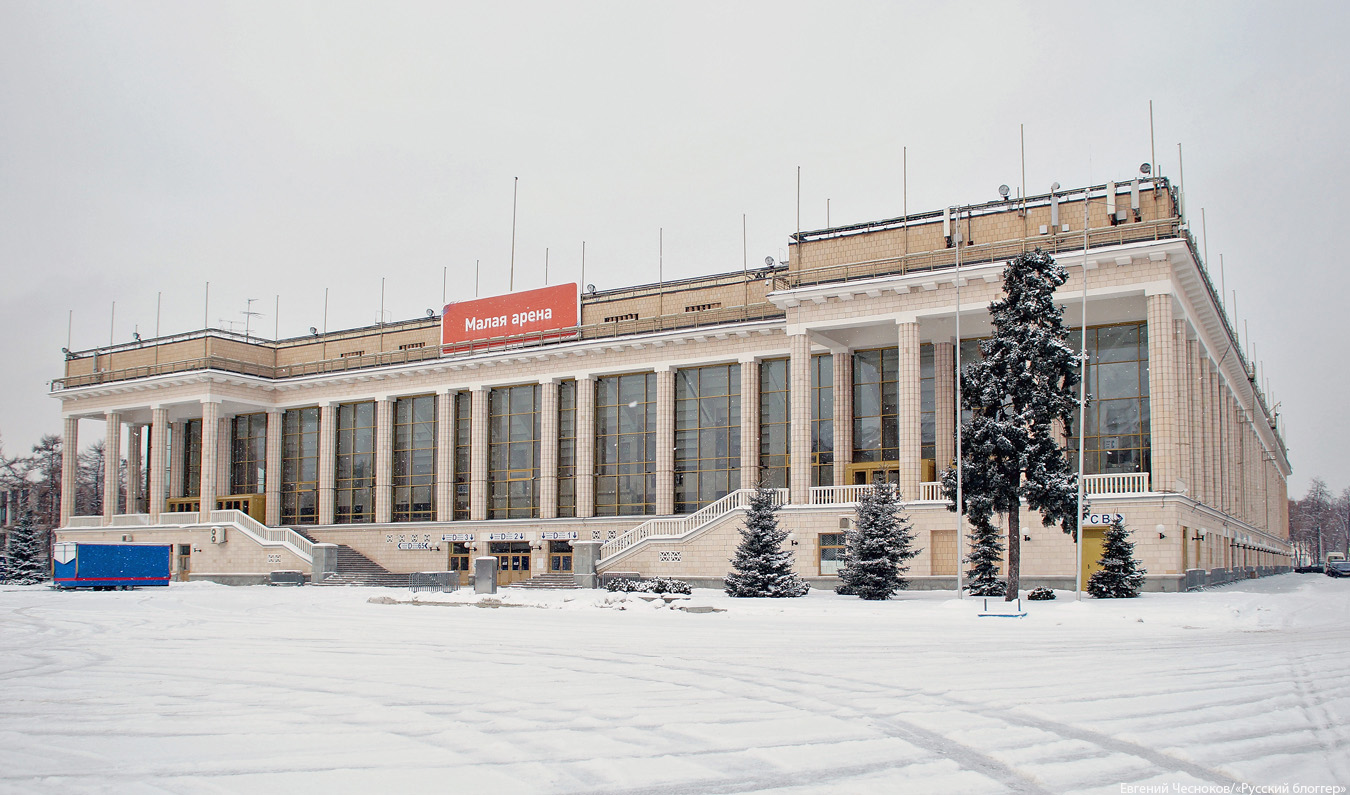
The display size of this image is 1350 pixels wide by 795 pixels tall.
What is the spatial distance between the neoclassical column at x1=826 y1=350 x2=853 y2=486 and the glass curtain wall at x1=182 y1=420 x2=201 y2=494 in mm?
45286

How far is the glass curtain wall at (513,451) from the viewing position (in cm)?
A: 5884

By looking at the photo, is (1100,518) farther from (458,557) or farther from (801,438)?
(458,557)

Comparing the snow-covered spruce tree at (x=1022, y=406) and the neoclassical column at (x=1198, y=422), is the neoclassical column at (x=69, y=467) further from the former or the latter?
the neoclassical column at (x=1198, y=422)

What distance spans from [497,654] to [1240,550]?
169 ft

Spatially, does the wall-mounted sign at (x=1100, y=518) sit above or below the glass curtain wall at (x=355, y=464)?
below

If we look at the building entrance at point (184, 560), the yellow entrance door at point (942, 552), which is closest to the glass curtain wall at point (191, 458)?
the building entrance at point (184, 560)

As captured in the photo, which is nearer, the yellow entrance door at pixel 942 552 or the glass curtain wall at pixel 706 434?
the yellow entrance door at pixel 942 552

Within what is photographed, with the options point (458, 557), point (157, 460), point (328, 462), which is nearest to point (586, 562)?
point (458, 557)

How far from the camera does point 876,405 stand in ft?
158

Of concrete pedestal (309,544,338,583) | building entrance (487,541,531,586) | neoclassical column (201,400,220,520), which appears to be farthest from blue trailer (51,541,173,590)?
building entrance (487,541,531,586)

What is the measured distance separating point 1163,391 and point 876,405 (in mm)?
13068

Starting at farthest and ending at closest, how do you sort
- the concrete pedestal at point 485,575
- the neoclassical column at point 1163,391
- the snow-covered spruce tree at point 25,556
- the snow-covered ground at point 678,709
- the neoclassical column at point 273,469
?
the neoclassical column at point 273,469 < the snow-covered spruce tree at point 25,556 < the concrete pedestal at point 485,575 < the neoclassical column at point 1163,391 < the snow-covered ground at point 678,709

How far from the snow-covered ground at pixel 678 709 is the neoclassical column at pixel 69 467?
46811 mm

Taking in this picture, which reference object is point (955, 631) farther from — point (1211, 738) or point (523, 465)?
point (523, 465)
